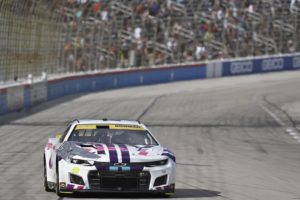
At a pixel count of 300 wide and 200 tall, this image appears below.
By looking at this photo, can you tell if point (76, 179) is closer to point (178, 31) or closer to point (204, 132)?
point (204, 132)

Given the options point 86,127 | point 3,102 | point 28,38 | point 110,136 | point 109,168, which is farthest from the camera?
point 28,38

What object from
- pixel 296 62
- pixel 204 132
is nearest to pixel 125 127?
pixel 204 132

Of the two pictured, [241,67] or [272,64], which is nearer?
[241,67]

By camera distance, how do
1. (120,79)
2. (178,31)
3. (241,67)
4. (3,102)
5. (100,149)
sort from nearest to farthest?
(100,149) → (3,102) → (120,79) → (178,31) → (241,67)

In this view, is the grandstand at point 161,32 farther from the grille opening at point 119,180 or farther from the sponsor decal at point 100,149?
the grille opening at point 119,180

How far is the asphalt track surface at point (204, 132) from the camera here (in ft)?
39.2

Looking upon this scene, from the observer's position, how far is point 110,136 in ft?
36.6

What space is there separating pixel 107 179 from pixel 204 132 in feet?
40.1

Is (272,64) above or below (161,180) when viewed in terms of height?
below

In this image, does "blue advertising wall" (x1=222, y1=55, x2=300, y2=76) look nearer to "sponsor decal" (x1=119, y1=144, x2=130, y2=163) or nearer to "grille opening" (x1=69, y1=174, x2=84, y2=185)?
"sponsor decal" (x1=119, y1=144, x2=130, y2=163)

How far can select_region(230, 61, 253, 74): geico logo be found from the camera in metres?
47.0

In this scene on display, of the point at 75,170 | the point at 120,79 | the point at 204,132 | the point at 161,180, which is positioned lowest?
the point at 120,79

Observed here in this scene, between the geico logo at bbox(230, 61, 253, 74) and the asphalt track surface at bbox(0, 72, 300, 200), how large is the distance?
2.18 meters

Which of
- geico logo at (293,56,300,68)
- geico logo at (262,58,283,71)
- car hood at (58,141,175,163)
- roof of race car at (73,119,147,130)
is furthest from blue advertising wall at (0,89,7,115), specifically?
geico logo at (293,56,300,68)
